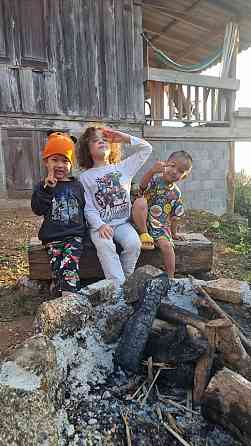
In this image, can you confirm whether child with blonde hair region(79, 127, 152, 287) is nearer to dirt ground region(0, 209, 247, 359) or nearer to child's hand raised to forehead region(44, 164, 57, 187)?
child's hand raised to forehead region(44, 164, 57, 187)

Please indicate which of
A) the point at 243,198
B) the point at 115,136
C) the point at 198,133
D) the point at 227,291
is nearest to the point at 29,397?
the point at 227,291

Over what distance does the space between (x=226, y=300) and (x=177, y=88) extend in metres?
6.40

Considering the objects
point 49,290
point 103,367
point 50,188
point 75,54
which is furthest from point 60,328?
point 75,54

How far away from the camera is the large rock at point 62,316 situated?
61.1 inches

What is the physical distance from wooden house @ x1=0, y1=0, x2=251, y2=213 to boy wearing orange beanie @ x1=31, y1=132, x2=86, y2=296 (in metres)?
3.74

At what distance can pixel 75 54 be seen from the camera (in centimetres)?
630

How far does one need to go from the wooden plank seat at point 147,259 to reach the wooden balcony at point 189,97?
443 cm

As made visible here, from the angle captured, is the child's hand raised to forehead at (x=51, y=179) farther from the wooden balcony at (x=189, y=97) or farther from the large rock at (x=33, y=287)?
the wooden balcony at (x=189, y=97)

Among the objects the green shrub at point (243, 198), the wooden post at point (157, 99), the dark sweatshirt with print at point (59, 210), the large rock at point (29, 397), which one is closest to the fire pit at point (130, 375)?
the large rock at point (29, 397)

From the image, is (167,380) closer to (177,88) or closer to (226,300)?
(226,300)

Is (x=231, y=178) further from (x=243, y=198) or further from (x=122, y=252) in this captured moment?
(x=122, y=252)

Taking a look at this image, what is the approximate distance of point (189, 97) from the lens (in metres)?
7.16

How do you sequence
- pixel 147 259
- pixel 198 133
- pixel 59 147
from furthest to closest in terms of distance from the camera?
pixel 198 133 < pixel 147 259 < pixel 59 147

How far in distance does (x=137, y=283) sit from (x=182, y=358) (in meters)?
0.51
